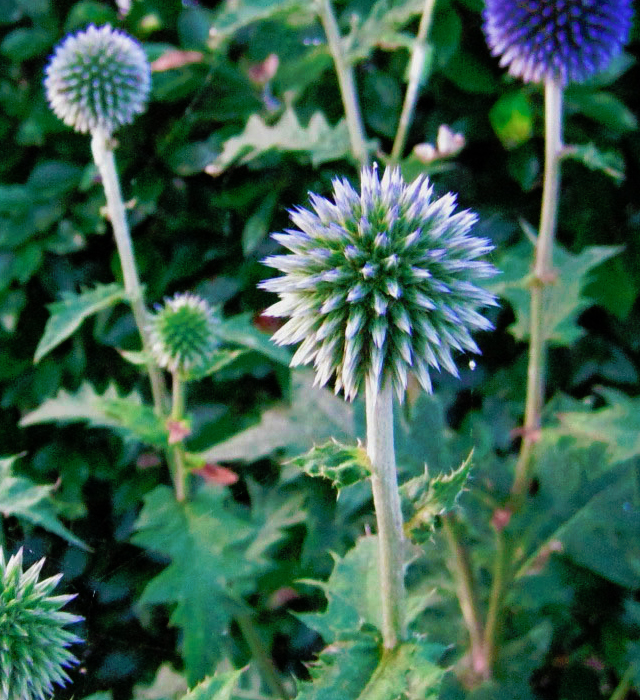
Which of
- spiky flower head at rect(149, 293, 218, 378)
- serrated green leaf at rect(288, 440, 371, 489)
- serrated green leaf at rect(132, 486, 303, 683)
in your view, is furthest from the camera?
spiky flower head at rect(149, 293, 218, 378)

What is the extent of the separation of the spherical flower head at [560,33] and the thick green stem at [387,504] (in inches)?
40.8

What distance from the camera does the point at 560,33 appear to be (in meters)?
1.64

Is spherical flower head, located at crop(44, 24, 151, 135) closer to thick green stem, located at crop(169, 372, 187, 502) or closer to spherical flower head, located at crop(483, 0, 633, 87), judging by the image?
thick green stem, located at crop(169, 372, 187, 502)

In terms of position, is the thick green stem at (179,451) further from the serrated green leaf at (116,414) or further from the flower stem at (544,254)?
the flower stem at (544,254)

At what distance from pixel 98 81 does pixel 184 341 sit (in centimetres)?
67

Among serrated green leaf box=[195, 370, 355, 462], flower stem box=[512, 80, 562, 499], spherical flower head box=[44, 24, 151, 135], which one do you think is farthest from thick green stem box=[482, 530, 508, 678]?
spherical flower head box=[44, 24, 151, 135]

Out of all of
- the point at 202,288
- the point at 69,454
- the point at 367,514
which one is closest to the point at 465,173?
the point at 202,288

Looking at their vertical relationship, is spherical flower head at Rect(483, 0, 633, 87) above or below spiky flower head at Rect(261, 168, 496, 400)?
above

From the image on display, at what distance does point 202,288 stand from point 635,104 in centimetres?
131

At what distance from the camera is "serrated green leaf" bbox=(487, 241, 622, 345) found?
166 cm

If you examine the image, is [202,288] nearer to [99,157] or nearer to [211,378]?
[211,378]

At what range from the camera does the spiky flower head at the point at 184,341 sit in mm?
1564

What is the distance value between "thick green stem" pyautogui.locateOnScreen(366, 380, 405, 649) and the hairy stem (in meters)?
0.64

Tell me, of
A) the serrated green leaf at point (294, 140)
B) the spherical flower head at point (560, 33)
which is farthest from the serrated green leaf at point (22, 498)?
the spherical flower head at point (560, 33)
